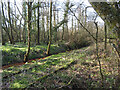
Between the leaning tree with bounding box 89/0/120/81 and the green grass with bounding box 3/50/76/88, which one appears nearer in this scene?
the leaning tree with bounding box 89/0/120/81

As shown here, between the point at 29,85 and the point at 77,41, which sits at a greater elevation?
the point at 77,41

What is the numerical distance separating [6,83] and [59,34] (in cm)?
2135

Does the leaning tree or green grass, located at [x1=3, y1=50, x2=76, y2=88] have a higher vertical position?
the leaning tree

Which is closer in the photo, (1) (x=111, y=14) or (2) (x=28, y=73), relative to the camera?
(1) (x=111, y=14)

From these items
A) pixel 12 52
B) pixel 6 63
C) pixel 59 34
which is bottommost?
pixel 6 63

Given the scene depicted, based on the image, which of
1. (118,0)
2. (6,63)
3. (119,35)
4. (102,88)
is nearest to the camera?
(119,35)

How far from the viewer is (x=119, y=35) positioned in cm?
199

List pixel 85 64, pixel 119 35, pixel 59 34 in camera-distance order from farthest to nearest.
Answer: pixel 59 34 → pixel 85 64 → pixel 119 35

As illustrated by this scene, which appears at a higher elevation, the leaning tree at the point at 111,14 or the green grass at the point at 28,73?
the leaning tree at the point at 111,14

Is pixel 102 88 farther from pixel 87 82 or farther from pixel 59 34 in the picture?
pixel 59 34

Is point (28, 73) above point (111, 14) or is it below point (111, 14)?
below

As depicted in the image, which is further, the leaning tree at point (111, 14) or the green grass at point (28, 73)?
the green grass at point (28, 73)

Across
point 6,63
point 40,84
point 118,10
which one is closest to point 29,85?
point 40,84

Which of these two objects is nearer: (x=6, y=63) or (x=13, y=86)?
(x=13, y=86)
